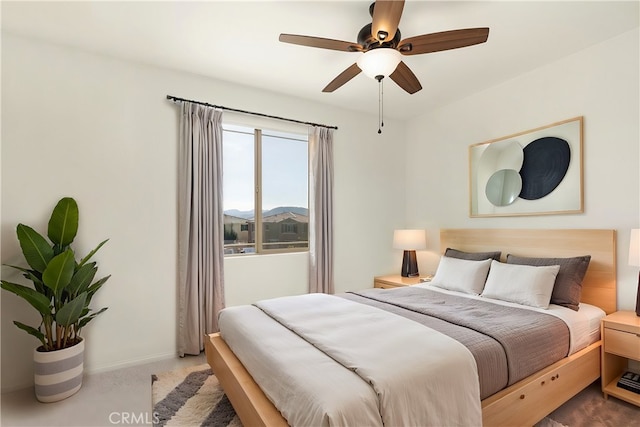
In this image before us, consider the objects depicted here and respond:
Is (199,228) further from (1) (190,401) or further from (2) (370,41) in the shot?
(2) (370,41)

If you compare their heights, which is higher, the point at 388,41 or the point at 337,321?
the point at 388,41

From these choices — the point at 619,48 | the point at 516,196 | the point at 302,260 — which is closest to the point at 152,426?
the point at 302,260

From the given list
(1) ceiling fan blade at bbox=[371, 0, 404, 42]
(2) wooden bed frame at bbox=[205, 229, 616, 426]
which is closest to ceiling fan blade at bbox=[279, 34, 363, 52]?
(1) ceiling fan blade at bbox=[371, 0, 404, 42]

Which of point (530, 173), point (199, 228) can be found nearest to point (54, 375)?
point (199, 228)

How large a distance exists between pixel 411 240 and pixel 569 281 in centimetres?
168

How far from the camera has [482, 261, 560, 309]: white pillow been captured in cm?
250

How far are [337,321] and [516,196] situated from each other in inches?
94.7

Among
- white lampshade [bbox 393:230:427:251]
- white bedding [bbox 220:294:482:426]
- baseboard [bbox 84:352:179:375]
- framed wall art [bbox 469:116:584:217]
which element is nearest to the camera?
white bedding [bbox 220:294:482:426]

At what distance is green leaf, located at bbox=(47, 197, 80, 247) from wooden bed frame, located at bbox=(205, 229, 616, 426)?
1348 millimetres

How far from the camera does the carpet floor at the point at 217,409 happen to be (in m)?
2.03

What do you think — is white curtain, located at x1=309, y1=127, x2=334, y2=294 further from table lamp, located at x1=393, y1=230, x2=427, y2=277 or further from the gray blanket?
the gray blanket

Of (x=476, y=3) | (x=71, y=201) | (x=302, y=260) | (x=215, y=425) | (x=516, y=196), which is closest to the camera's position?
(x=215, y=425)

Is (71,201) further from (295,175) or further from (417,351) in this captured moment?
(417,351)

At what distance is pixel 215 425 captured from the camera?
6.52ft
